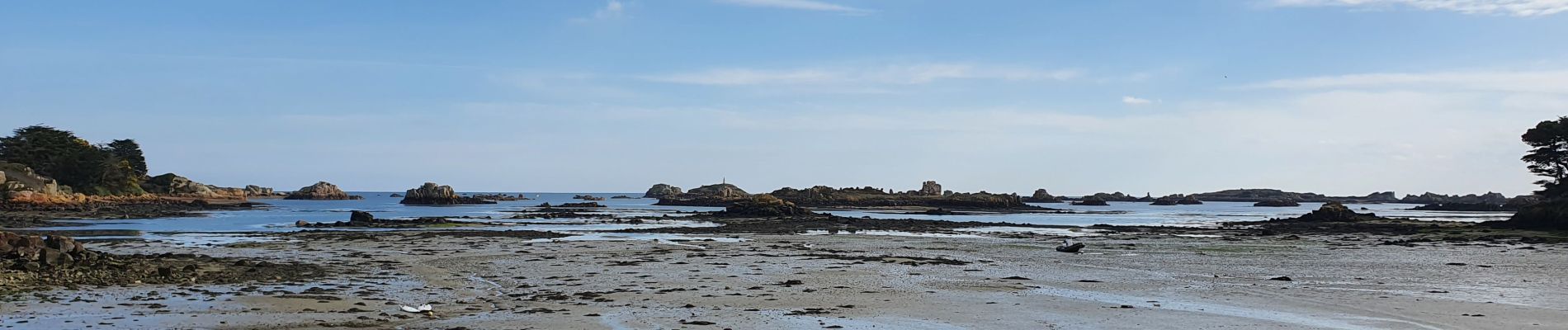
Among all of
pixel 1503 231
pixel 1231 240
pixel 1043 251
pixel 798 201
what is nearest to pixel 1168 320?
pixel 1043 251

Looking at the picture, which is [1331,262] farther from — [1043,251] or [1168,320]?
[1168,320]

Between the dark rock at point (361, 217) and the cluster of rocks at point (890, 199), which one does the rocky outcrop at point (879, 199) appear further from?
the dark rock at point (361, 217)

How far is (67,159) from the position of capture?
297 feet

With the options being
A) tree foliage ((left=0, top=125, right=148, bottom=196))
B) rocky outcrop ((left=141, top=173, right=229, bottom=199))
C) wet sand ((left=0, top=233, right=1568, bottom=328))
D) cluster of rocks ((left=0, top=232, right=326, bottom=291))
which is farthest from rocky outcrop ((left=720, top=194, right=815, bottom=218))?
rocky outcrop ((left=141, top=173, right=229, bottom=199))

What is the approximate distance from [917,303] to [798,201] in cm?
10729

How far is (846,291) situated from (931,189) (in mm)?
136975

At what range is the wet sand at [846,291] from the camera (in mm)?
14414

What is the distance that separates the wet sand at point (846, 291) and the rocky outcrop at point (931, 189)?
4746 inches

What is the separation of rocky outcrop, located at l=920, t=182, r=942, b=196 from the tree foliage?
9999 cm

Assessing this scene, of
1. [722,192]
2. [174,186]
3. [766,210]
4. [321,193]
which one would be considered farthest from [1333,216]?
[321,193]

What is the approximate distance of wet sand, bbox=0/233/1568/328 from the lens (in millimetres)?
14414

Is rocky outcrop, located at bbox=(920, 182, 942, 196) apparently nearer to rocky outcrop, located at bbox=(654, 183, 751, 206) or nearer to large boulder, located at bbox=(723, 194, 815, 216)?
rocky outcrop, located at bbox=(654, 183, 751, 206)

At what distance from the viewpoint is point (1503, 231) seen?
43.5 m

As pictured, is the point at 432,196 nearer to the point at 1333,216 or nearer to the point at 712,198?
the point at 712,198
